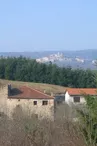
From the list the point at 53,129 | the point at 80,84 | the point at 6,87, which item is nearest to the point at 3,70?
the point at 80,84

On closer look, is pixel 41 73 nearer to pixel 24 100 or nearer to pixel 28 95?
pixel 28 95

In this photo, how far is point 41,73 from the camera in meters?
63.6

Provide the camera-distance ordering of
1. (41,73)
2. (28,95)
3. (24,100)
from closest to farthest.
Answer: (24,100) → (28,95) → (41,73)

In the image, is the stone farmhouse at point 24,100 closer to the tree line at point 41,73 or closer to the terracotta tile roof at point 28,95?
the terracotta tile roof at point 28,95

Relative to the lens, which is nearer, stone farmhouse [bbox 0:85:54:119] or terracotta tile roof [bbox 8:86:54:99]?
stone farmhouse [bbox 0:85:54:119]

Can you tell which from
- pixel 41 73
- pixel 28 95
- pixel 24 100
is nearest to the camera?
pixel 24 100

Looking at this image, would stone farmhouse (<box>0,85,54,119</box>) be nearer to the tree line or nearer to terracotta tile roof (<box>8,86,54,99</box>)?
terracotta tile roof (<box>8,86,54,99</box>)

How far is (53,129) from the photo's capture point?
1472 centimetres

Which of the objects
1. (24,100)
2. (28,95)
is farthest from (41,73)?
(24,100)

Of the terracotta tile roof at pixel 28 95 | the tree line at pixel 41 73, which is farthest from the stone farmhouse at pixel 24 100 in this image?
the tree line at pixel 41 73

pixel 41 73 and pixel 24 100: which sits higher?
pixel 41 73

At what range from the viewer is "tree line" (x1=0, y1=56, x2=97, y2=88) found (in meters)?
60.8

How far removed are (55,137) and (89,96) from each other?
4144 mm

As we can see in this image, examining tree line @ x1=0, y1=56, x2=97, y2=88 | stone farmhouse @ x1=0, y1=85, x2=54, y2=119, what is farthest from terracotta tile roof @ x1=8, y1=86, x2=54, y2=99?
tree line @ x1=0, y1=56, x2=97, y2=88
